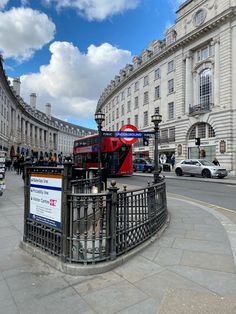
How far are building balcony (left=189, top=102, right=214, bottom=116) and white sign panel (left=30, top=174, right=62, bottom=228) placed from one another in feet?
104

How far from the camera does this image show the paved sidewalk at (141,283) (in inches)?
114

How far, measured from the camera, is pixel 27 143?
8294cm

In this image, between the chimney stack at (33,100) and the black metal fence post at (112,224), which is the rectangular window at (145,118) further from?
the chimney stack at (33,100)

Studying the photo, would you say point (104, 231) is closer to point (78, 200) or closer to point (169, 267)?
point (78, 200)

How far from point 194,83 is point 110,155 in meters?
20.2

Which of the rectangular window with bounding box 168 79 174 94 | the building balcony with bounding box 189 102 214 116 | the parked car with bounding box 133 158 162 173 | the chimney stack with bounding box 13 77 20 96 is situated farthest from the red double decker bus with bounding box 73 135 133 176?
the chimney stack with bounding box 13 77 20 96

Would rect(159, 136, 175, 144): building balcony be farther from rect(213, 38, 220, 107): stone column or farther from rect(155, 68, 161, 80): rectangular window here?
rect(155, 68, 161, 80): rectangular window

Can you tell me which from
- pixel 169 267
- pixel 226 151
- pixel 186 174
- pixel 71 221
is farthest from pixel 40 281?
pixel 226 151

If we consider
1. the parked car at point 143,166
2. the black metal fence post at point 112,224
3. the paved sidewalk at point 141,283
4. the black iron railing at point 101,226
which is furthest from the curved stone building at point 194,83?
the black metal fence post at point 112,224

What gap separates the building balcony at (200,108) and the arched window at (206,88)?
0.01 metres

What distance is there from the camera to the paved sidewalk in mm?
2885

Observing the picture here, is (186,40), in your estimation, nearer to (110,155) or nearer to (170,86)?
(170,86)

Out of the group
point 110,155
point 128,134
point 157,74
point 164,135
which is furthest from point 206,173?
Answer: point 157,74

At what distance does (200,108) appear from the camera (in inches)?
1340
